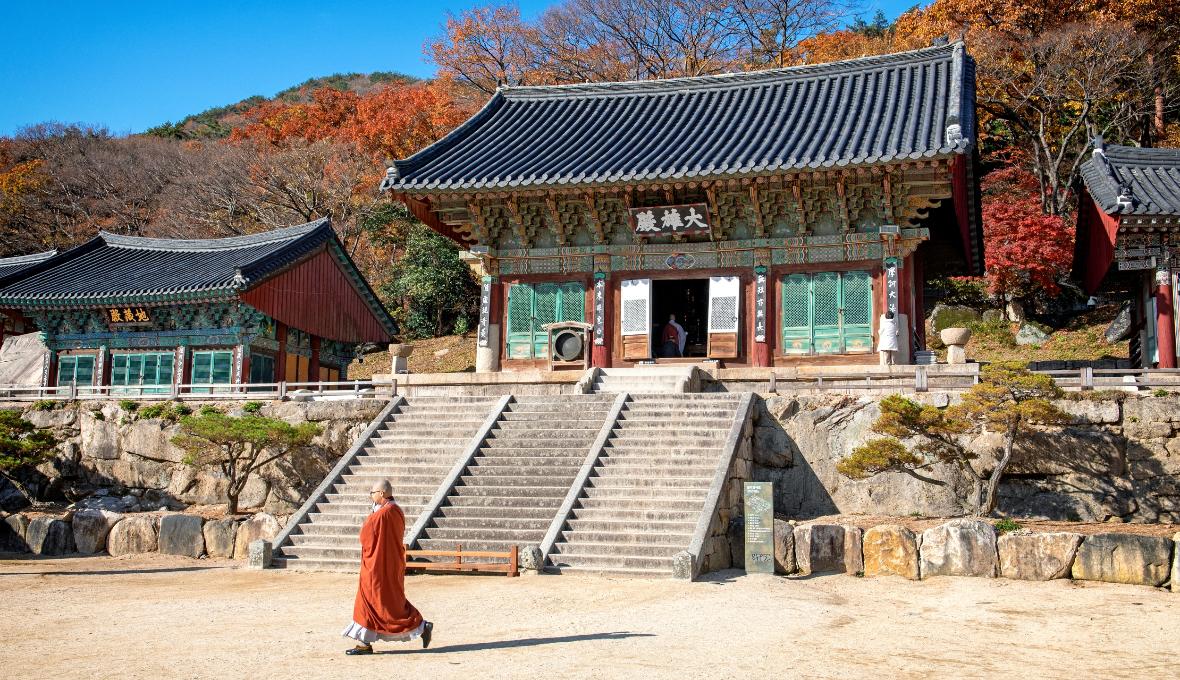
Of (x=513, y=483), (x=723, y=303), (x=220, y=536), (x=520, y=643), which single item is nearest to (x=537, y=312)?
(x=723, y=303)

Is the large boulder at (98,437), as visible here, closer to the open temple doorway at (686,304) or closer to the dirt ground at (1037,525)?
the open temple doorway at (686,304)

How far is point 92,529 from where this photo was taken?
658 inches

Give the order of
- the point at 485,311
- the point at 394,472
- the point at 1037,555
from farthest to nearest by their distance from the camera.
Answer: the point at 485,311, the point at 394,472, the point at 1037,555

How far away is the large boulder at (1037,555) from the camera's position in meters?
11.9

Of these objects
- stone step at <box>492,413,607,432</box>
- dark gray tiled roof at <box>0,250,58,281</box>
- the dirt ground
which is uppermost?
dark gray tiled roof at <box>0,250,58,281</box>

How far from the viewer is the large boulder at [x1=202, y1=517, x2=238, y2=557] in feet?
50.8

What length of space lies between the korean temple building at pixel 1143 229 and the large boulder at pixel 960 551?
874 centimetres

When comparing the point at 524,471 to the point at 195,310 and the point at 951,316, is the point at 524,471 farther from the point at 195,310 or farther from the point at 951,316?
the point at 951,316

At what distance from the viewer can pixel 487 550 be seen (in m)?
13.6

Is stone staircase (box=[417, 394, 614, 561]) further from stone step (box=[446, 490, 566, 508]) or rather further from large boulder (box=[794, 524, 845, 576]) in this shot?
large boulder (box=[794, 524, 845, 576])

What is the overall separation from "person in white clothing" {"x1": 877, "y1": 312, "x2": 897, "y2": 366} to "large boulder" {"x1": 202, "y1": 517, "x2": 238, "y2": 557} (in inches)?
470

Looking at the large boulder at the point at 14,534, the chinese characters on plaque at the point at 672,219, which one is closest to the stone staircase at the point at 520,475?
the chinese characters on plaque at the point at 672,219

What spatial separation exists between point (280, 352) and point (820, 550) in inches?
723

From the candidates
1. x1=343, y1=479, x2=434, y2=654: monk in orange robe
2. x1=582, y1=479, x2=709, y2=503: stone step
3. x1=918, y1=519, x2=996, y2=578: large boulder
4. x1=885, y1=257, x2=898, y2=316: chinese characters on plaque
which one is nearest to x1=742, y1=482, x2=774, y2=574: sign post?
x1=582, y1=479, x2=709, y2=503: stone step
